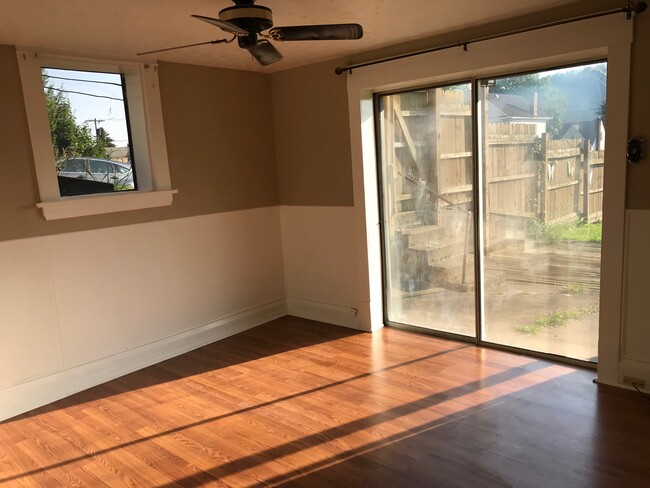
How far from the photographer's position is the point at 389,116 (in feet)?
14.0

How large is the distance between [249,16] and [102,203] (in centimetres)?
181

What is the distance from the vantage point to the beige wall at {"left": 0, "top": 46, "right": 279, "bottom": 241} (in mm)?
3256

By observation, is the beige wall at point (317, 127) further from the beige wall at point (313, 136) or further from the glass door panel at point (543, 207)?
the glass door panel at point (543, 207)

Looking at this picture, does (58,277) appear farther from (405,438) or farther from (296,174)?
(405,438)

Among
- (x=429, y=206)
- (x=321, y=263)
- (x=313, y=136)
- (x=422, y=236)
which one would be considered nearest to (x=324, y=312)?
(x=321, y=263)

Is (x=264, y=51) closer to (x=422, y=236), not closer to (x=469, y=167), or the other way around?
(x=469, y=167)

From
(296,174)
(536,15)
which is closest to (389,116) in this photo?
(296,174)

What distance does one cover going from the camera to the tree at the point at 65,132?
354cm

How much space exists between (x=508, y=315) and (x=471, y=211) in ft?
2.73

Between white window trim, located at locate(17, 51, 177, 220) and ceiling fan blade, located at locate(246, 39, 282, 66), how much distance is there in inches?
55.1

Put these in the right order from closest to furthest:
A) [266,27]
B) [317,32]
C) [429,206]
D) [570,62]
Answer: [317,32]
[266,27]
[570,62]
[429,206]

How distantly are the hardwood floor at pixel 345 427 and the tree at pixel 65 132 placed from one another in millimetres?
1684

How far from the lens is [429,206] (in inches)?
164

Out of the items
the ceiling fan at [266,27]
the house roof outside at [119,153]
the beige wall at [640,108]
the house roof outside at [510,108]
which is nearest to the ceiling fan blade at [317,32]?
the ceiling fan at [266,27]
